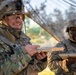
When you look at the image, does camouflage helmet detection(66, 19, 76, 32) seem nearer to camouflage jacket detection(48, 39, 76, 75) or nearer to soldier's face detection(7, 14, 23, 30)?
camouflage jacket detection(48, 39, 76, 75)

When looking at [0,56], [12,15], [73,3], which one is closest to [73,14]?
[73,3]

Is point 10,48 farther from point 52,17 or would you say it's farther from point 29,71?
point 52,17

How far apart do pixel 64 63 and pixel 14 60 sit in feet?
7.63

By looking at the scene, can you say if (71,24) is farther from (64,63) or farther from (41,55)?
(41,55)

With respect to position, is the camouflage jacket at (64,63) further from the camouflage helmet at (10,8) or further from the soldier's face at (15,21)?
the soldier's face at (15,21)

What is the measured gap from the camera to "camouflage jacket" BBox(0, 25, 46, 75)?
2.56m

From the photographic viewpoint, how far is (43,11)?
5.34m

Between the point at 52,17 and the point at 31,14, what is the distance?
1.41 feet

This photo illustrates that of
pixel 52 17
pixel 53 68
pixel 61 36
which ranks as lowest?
pixel 53 68

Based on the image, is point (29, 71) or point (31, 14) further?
point (31, 14)

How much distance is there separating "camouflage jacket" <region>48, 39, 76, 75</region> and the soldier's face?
1979mm

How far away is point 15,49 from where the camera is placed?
2646 millimetres

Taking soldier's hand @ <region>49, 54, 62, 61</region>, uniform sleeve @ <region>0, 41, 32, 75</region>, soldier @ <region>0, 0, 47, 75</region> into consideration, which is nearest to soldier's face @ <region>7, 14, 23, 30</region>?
soldier @ <region>0, 0, 47, 75</region>

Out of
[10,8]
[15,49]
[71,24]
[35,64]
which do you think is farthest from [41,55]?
[71,24]
